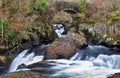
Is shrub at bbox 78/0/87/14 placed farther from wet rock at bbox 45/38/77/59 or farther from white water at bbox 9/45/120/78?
wet rock at bbox 45/38/77/59

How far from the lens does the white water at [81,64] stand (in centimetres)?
1719

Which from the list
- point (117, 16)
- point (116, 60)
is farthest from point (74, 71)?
point (117, 16)

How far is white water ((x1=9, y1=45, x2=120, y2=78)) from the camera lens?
17188 mm

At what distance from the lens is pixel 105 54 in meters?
20.5

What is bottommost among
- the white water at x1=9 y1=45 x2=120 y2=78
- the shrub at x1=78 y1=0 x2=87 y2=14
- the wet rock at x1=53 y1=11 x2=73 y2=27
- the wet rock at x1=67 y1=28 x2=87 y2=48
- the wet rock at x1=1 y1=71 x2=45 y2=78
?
the white water at x1=9 y1=45 x2=120 y2=78

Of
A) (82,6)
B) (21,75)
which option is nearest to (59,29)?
(82,6)

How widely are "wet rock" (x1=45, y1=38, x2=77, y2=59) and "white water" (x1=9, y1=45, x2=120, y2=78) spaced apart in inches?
16.7

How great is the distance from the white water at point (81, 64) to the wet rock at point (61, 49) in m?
0.42

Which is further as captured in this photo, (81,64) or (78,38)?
(78,38)

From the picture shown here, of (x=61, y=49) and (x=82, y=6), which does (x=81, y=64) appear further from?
(x=82, y=6)

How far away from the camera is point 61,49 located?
2011 cm

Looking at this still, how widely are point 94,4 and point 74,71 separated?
15.5 meters

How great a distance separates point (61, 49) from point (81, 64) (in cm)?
200

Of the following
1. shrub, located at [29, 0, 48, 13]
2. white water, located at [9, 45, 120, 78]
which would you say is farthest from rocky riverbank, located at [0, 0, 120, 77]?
white water, located at [9, 45, 120, 78]
